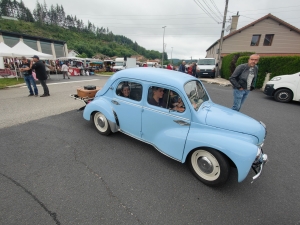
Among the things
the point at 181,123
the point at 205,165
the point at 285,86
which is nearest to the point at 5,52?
the point at 181,123

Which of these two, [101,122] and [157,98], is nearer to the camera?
[157,98]

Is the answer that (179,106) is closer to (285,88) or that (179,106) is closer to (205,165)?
(205,165)

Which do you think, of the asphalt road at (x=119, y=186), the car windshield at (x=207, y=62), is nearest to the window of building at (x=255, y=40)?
the car windshield at (x=207, y=62)

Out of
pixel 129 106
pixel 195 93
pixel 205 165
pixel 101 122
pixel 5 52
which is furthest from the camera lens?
pixel 5 52

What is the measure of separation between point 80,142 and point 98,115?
0.75 m

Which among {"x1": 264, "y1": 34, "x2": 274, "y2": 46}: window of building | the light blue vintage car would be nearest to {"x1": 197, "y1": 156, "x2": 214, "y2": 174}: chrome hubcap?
the light blue vintage car

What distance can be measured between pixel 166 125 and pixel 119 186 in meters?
1.23

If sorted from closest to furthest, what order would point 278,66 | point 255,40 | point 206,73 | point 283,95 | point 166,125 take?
point 166,125 < point 283,95 < point 278,66 < point 206,73 < point 255,40

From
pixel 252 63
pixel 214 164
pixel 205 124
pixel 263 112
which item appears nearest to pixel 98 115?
pixel 205 124

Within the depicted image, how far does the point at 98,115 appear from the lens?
140 inches

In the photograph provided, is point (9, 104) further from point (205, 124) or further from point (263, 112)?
point (263, 112)

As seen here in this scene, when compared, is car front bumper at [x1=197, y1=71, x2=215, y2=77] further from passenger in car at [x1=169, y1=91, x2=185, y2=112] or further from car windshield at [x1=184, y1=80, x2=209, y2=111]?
passenger in car at [x1=169, y1=91, x2=185, y2=112]

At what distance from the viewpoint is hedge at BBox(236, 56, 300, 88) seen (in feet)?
27.9

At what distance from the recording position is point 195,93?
107 inches
